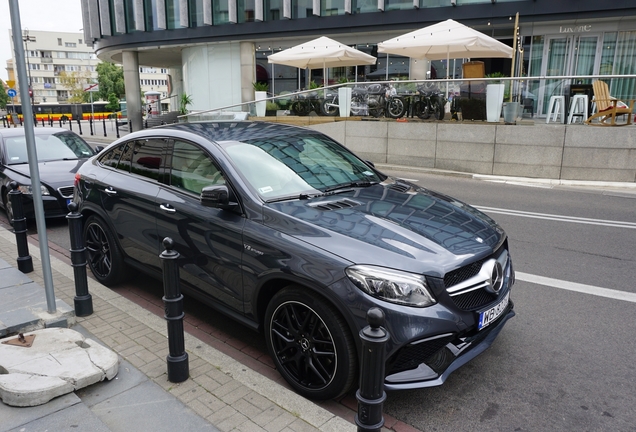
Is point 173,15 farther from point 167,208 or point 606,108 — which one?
point 167,208

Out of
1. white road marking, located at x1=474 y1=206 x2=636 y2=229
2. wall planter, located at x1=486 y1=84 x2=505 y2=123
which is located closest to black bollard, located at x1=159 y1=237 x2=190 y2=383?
white road marking, located at x1=474 y1=206 x2=636 y2=229

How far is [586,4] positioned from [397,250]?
21.2 metres

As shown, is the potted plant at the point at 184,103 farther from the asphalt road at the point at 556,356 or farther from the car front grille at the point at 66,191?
the asphalt road at the point at 556,356

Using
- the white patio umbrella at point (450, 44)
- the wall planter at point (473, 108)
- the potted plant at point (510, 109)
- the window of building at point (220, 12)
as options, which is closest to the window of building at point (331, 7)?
the window of building at point (220, 12)

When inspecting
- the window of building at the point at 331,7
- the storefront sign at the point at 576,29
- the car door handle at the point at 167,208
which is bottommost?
the car door handle at the point at 167,208

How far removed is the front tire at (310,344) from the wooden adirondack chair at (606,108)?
1164 cm

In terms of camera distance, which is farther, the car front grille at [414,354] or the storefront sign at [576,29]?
the storefront sign at [576,29]

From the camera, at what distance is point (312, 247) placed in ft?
10.9

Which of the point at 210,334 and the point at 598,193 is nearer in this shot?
the point at 210,334

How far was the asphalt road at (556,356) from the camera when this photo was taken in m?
3.29

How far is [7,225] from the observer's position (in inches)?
349

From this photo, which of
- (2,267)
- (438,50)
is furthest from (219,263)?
(438,50)

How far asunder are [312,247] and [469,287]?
40.6 inches

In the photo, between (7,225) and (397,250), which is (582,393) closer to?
(397,250)
